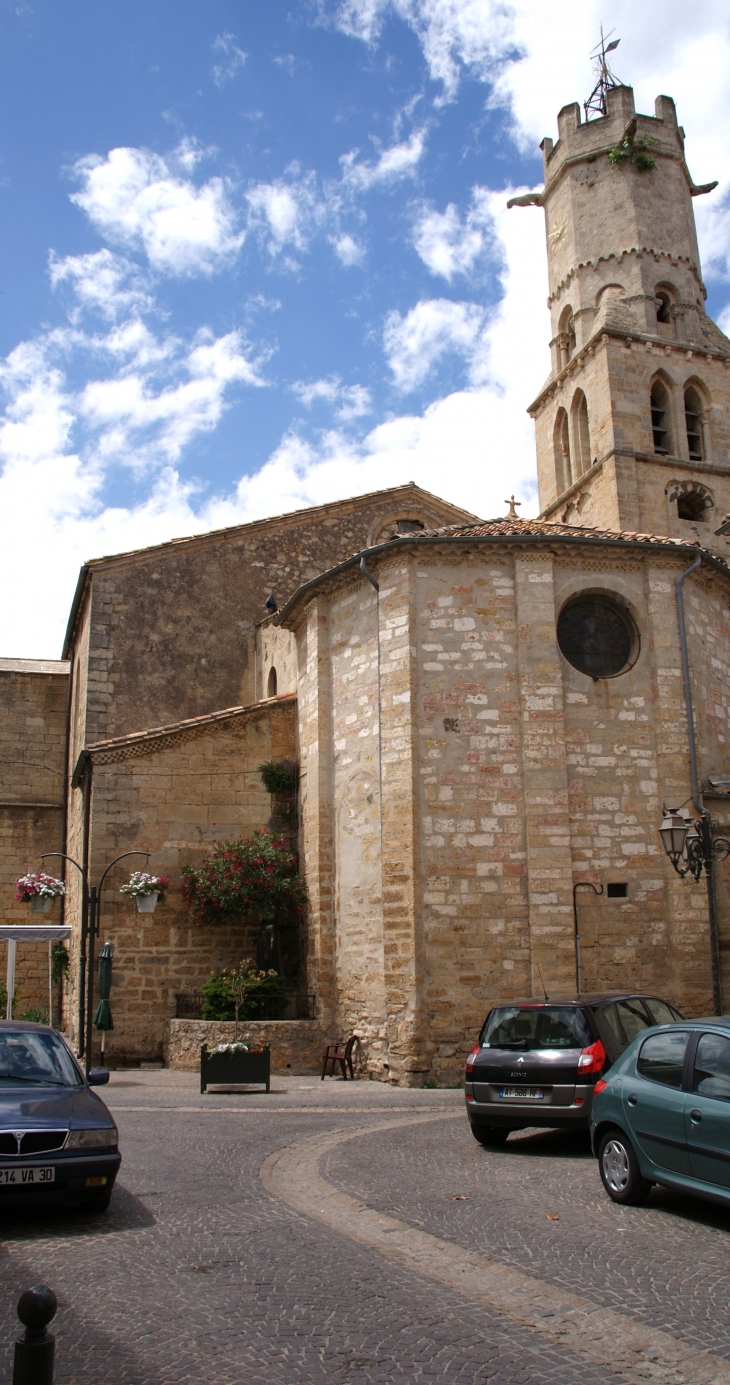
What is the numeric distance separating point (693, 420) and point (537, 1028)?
25.4 m

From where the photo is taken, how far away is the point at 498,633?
52.9 feet

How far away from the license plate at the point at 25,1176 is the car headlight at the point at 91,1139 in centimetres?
20

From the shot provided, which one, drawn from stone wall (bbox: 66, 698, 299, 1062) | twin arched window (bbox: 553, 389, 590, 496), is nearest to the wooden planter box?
stone wall (bbox: 66, 698, 299, 1062)

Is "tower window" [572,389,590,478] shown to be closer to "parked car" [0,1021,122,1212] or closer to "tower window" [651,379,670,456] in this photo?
"tower window" [651,379,670,456]

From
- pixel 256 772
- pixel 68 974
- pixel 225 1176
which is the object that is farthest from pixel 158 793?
pixel 225 1176

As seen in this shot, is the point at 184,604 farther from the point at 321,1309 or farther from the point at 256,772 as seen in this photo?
the point at 321,1309

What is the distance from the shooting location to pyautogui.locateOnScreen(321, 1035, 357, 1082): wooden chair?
15.4 m

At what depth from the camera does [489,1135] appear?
32.4 ft

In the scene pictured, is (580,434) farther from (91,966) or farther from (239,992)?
(91,966)

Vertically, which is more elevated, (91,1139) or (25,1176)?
(91,1139)

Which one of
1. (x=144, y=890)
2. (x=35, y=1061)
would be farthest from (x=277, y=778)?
(x=35, y=1061)

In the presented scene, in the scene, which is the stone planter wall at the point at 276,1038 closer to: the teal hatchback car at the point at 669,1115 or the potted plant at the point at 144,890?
the potted plant at the point at 144,890

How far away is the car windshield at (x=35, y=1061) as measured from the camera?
24.5 ft

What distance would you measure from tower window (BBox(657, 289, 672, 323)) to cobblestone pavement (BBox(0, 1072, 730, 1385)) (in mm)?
27753
